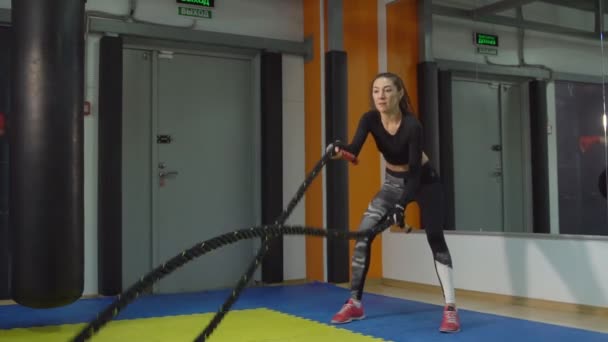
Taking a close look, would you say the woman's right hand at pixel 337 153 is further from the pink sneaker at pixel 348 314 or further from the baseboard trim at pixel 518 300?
the baseboard trim at pixel 518 300

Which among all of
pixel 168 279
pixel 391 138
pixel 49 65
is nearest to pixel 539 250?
pixel 391 138

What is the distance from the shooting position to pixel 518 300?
15.4ft

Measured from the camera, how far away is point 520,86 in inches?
224

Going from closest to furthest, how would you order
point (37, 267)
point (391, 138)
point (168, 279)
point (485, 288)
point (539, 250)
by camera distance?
1. point (37, 267)
2. point (391, 138)
3. point (539, 250)
4. point (485, 288)
5. point (168, 279)

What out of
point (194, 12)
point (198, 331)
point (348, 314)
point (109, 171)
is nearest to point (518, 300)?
point (348, 314)

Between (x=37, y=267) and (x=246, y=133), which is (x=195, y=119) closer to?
(x=246, y=133)

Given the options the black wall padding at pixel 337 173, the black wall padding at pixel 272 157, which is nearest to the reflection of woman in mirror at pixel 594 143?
the black wall padding at pixel 337 173

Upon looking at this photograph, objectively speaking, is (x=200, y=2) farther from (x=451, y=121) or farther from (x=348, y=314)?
(x=348, y=314)

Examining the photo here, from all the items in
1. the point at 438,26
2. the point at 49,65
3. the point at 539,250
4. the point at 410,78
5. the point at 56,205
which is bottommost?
the point at 539,250

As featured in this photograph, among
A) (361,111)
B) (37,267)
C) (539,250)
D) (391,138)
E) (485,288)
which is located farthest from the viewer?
(361,111)

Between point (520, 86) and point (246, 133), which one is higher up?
point (520, 86)

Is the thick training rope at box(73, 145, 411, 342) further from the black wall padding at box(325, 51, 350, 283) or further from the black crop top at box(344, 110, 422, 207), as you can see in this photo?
the black wall padding at box(325, 51, 350, 283)

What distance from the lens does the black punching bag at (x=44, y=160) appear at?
3.18 metres

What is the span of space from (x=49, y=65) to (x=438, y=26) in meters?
4.12
